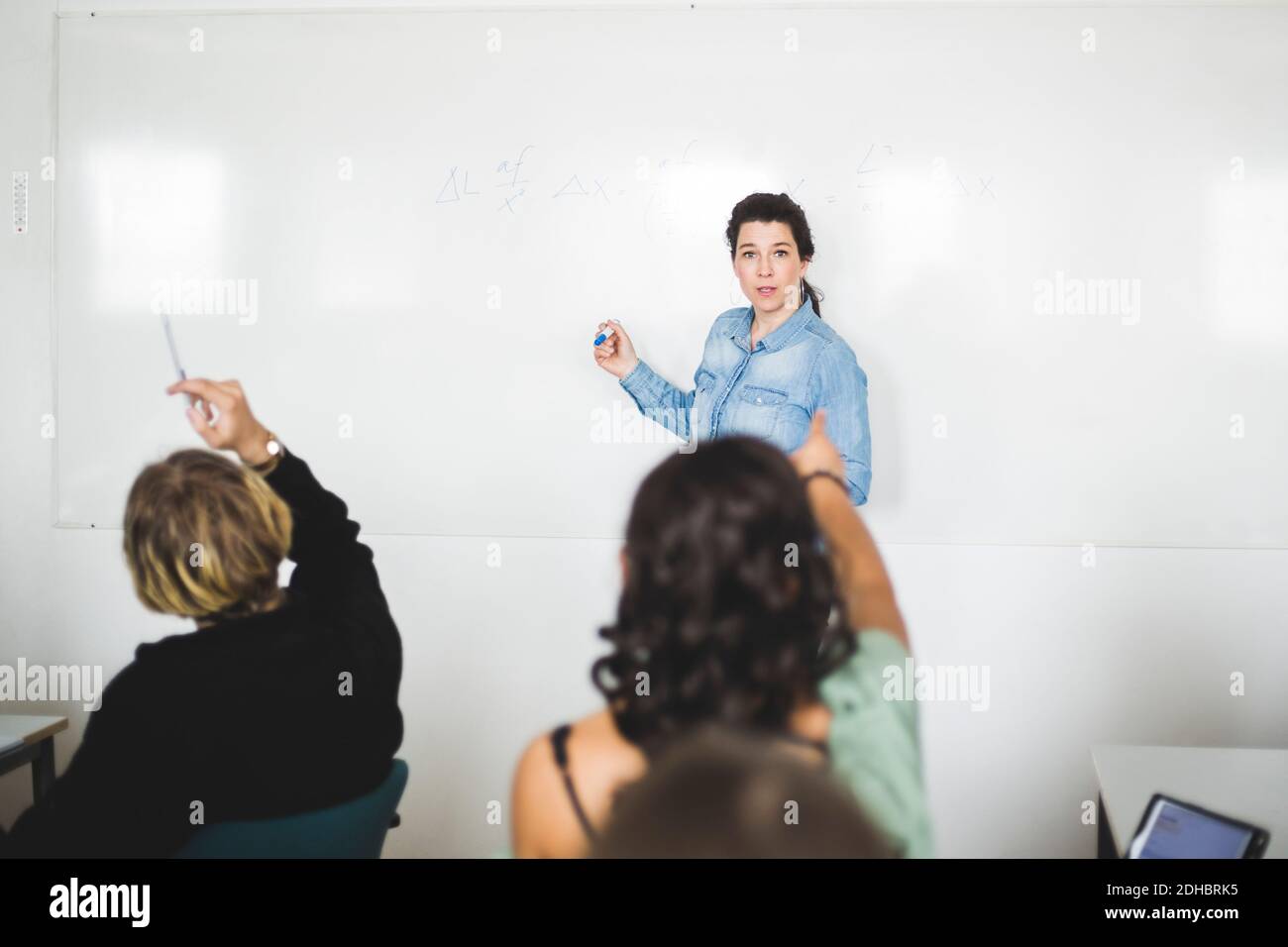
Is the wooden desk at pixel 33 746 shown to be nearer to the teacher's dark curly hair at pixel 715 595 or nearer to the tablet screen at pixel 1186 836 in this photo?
the teacher's dark curly hair at pixel 715 595

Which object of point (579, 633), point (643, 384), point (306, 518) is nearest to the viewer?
point (306, 518)

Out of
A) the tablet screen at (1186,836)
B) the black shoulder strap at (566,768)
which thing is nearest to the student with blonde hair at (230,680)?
the black shoulder strap at (566,768)

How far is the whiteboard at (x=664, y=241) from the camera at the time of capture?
8.17ft

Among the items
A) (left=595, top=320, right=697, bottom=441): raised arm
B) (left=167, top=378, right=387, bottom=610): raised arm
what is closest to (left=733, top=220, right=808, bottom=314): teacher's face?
(left=595, top=320, right=697, bottom=441): raised arm

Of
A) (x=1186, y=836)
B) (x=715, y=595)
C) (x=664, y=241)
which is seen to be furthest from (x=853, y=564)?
(x=664, y=241)

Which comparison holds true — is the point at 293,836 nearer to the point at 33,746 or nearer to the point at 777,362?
the point at 33,746

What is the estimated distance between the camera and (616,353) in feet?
8.45

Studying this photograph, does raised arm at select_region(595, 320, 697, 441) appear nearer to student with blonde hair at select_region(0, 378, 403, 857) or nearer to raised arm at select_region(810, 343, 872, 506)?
raised arm at select_region(810, 343, 872, 506)

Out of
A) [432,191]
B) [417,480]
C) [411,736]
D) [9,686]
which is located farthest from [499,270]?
[9,686]

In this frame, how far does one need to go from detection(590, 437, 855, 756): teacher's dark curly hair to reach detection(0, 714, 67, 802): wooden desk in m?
1.44

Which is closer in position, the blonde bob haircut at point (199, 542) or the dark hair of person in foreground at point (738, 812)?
the dark hair of person in foreground at point (738, 812)

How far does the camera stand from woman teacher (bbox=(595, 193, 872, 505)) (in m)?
2.41

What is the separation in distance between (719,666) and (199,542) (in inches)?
30.9

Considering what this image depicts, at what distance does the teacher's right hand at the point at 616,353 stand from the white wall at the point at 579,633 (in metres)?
0.49
